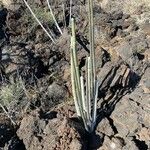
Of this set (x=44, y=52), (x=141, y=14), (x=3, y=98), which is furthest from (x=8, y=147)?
(x=141, y=14)

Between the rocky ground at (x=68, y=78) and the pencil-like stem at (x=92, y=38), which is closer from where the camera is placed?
the pencil-like stem at (x=92, y=38)

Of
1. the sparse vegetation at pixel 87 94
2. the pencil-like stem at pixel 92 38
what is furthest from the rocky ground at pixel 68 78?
the pencil-like stem at pixel 92 38

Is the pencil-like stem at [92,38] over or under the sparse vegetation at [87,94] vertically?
over

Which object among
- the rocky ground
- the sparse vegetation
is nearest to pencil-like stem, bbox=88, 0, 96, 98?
the sparse vegetation

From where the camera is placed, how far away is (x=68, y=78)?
4.80m

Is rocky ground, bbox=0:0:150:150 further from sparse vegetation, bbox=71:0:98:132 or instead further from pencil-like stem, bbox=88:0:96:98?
pencil-like stem, bbox=88:0:96:98

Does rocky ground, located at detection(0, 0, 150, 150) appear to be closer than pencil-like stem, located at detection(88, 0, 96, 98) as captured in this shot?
No

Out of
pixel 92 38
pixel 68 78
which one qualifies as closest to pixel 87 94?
pixel 92 38

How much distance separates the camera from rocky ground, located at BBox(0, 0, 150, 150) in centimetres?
388

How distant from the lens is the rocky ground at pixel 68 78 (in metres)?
3.88

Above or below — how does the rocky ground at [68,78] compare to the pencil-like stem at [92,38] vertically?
below

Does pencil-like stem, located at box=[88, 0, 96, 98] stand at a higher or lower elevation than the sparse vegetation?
higher

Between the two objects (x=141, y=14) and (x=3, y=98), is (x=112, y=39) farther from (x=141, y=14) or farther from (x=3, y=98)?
(x=3, y=98)

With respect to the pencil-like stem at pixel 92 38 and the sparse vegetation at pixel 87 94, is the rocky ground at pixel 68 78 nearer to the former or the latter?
the sparse vegetation at pixel 87 94
